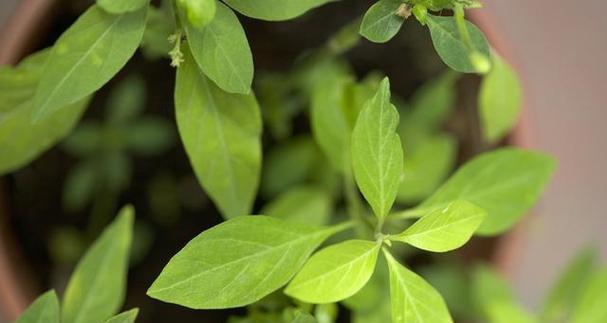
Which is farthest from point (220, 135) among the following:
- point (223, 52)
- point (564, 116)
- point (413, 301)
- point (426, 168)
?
point (564, 116)

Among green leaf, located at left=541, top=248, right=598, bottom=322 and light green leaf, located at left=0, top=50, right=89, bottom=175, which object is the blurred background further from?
light green leaf, located at left=0, top=50, right=89, bottom=175

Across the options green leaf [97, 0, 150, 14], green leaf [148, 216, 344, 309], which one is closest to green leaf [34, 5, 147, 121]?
green leaf [97, 0, 150, 14]

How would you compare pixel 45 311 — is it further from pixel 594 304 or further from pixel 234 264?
pixel 594 304

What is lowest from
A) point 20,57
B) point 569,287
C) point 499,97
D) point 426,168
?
point 569,287

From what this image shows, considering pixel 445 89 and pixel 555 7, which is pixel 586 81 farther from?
pixel 445 89

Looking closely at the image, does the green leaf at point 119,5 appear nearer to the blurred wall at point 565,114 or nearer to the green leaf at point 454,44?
the green leaf at point 454,44

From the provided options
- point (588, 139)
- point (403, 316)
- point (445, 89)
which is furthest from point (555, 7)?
point (403, 316)

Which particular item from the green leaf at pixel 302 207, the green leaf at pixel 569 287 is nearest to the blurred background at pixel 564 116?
the green leaf at pixel 569 287
